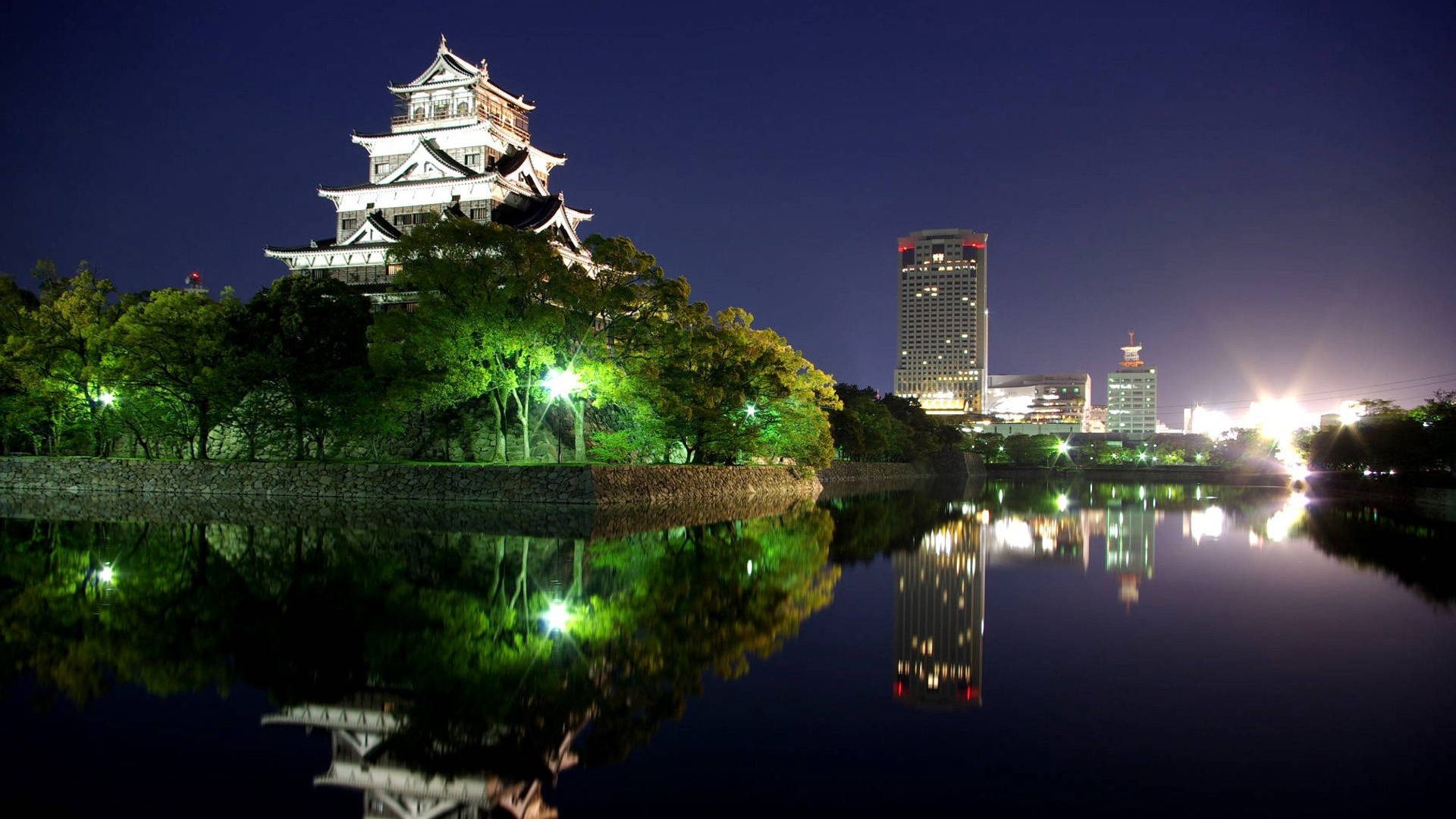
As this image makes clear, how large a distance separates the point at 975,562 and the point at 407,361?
883 inches

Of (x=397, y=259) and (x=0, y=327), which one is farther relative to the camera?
(x=0, y=327)

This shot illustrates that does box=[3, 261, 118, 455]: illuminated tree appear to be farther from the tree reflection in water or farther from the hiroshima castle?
the tree reflection in water

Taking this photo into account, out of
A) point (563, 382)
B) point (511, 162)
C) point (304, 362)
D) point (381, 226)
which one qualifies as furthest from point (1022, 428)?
point (304, 362)

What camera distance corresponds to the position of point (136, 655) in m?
8.66

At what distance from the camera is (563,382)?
107ft

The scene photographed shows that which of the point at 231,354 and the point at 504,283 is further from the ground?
the point at 504,283

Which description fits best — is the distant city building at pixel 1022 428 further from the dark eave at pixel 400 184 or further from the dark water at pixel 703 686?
the dark water at pixel 703 686

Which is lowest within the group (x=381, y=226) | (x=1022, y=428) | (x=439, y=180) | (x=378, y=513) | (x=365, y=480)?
(x=378, y=513)

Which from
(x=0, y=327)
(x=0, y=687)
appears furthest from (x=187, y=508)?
(x=0, y=687)

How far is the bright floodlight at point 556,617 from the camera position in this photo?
400 inches

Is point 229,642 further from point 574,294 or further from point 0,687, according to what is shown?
point 574,294

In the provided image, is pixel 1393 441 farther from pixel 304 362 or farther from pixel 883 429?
pixel 304 362

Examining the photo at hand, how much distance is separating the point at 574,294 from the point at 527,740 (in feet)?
89.6

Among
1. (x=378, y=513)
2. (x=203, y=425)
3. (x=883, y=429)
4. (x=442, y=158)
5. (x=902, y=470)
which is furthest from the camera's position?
(x=902, y=470)
